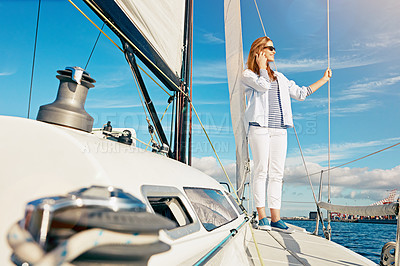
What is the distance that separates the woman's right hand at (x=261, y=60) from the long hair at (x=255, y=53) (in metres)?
0.04

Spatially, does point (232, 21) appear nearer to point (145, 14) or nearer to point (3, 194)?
point (145, 14)

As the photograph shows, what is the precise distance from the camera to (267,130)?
2494mm

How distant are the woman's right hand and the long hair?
44 millimetres

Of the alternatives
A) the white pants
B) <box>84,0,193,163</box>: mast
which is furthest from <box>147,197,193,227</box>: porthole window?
the white pants

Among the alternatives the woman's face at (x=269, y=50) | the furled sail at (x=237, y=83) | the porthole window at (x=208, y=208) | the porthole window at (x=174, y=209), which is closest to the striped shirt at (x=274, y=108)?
the woman's face at (x=269, y=50)

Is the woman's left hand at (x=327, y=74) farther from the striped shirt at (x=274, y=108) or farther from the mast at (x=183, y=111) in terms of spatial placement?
the mast at (x=183, y=111)

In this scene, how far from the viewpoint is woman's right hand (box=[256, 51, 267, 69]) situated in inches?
101

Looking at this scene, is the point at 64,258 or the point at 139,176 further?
the point at 139,176

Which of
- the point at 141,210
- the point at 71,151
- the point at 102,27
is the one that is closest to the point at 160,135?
the point at 102,27

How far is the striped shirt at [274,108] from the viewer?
250cm

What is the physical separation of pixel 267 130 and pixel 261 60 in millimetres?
702

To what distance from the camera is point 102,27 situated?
1.68 meters

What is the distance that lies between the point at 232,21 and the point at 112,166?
3739 mm

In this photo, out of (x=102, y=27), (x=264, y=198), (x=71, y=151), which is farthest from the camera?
(x=264, y=198)
